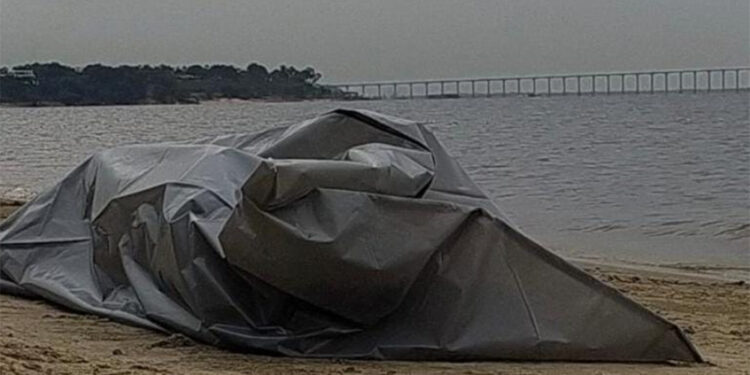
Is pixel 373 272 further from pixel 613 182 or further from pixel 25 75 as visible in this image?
pixel 25 75

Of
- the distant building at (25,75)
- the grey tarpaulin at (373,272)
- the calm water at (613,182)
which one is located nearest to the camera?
the grey tarpaulin at (373,272)

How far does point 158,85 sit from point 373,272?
283ft

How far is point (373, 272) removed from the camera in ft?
15.0

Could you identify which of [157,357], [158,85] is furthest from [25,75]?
[157,357]

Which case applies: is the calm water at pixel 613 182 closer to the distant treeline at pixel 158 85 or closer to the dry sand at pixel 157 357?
the dry sand at pixel 157 357

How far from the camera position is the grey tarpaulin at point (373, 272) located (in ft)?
14.9

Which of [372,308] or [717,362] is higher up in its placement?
[372,308]

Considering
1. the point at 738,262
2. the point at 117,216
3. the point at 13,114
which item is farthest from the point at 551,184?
the point at 13,114

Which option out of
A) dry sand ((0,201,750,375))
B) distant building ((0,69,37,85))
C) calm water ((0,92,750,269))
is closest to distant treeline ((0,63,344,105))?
distant building ((0,69,37,85))

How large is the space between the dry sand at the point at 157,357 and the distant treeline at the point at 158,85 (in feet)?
208

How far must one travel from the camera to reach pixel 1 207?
13836 mm

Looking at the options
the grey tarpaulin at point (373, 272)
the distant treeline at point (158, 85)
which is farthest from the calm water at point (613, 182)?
the distant treeline at point (158, 85)

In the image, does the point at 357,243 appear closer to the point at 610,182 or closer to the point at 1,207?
the point at 1,207

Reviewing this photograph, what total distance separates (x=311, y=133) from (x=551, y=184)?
58.7 ft
